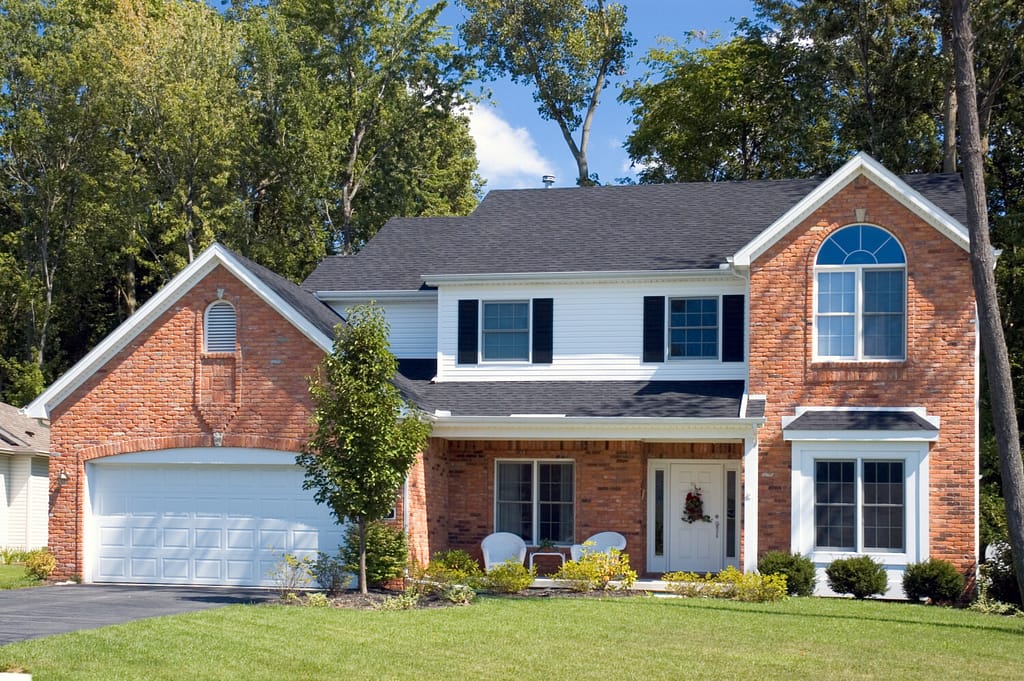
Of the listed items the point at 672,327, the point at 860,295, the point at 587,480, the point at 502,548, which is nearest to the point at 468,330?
the point at 587,480

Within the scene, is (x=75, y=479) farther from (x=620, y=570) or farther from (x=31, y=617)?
(x=620, y=570)

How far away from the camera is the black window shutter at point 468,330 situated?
80.1 ft

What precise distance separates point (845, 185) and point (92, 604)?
14086 mm

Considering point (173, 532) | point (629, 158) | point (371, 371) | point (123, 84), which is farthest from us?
point (629, 158)

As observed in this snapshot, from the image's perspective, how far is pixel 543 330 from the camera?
2416 cm

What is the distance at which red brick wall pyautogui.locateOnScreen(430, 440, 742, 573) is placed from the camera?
2267cm

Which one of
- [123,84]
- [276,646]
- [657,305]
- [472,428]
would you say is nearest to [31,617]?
[276,646]

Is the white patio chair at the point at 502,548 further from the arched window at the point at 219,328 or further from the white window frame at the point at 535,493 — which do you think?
the arched window at the point at 219,328

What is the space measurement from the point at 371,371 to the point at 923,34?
21.8 m

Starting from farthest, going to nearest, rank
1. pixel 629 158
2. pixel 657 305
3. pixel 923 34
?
pixel 629 158, pixel 923 34, pixel 657 305

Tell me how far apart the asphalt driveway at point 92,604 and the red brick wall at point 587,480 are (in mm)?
4321

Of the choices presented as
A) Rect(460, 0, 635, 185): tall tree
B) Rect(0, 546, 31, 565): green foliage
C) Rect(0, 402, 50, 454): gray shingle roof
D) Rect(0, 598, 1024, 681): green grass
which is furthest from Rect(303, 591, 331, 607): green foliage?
Rect(460, 0, 635, 185): tall tree

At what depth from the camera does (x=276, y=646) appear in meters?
13.9

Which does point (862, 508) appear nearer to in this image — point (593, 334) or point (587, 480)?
point (587, 480)
